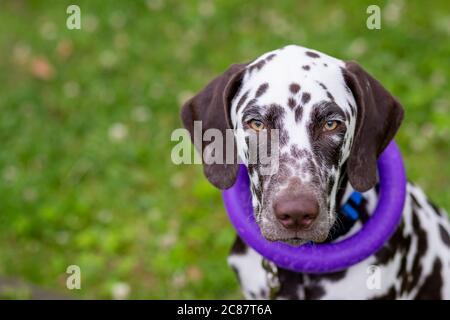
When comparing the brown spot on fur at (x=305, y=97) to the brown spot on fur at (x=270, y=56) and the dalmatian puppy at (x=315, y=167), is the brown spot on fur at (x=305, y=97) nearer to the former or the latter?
the dalmatian puppy at (x=315, y=167)

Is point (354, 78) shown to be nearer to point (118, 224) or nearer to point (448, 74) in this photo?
point (118, 224)

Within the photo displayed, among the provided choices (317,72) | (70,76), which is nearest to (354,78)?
(317,72)

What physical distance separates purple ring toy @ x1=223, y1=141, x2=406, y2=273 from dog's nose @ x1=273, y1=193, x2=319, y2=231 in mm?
459

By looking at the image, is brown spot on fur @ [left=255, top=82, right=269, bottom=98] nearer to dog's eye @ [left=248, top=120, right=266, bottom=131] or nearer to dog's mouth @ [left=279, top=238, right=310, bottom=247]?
dog's eye @ [left=248, top=120, right=266, bottom=131]

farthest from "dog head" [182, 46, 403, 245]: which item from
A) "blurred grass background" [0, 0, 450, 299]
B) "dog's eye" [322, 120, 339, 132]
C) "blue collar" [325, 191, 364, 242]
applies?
"blurred grass background" [0, 0, 450, 299]

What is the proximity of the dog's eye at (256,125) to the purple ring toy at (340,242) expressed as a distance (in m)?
0.64

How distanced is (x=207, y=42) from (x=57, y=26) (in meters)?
2.03

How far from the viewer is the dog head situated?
11.4 feet

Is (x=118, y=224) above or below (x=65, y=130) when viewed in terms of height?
below

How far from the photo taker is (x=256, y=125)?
11.9 feet

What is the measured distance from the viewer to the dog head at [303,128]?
3.47 m

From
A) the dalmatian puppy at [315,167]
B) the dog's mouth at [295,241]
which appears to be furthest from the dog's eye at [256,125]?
the dog's mouth at [295,241]

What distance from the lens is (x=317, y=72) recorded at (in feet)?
11.9

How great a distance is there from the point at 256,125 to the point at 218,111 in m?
0.36
